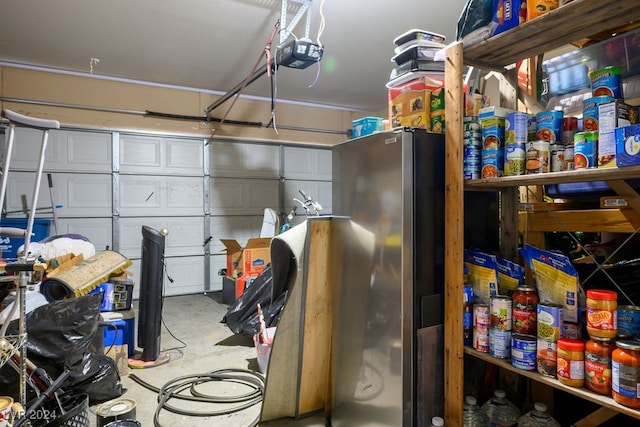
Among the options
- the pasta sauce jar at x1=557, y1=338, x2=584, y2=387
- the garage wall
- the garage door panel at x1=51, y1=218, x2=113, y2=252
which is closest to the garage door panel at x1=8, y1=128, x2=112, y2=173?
the garage wall

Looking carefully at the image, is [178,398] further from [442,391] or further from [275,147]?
[275,147]

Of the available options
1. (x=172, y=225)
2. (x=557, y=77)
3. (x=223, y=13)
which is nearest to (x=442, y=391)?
(x=557, y=77)

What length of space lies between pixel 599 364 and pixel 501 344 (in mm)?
343

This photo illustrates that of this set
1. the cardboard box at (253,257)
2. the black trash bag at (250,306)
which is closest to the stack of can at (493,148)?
the black trash bag at (250,306)

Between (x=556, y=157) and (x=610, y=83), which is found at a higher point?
(x=610, y=83)

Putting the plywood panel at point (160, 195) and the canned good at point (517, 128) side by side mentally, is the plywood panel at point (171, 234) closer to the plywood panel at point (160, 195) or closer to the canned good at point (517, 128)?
the plywood panel at point (160, 195)

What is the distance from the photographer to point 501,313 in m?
1.52

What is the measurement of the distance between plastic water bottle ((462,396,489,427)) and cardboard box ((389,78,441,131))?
1.24 metres

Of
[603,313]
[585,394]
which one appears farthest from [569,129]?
[585,394]

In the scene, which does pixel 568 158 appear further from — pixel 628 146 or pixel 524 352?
pixel 524 352

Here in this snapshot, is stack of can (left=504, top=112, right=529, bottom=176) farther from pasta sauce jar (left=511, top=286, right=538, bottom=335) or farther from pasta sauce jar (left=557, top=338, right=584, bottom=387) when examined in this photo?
pasta sauce jar (left=557, top=338, right=584, bottom=387)

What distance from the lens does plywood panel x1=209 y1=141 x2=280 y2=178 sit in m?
6.07

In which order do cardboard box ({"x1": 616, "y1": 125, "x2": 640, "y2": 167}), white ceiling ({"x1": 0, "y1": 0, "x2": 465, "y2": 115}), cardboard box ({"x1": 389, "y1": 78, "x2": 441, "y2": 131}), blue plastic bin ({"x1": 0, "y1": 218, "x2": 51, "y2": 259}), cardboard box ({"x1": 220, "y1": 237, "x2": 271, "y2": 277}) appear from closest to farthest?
cardboard box ({"x1": 616, "y1": 125, "x2": 640, "y2": 167}), cardboard box ({"x1": 389, "y1": 78, "x2": 441, "y2": 131}), white ceiling ({"x1": 0, "y1": 0, "x2": 465, "y2": 115}), blue plastic bin ({"x1": 0, "y1": 218, "x2": 51, "y2": 259}), cardboard box ({"x1": 220, "y1": 237, "x2": 271, "y2": 277})

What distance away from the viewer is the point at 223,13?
3650mm
